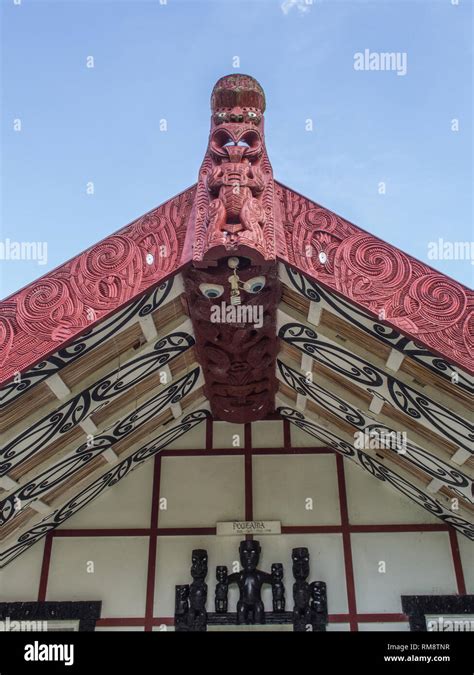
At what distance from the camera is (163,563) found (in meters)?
6.19

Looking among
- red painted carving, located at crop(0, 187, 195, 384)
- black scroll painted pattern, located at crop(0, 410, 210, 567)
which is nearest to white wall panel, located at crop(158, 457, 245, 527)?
black scroll painted pattern, located at crop(0, 410, 210, 567)

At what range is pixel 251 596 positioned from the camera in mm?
5898

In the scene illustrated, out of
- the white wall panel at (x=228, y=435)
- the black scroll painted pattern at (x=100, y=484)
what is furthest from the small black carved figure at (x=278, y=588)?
the black scroll painted pattern at (x=100, y=484)

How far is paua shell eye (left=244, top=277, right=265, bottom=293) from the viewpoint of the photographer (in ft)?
15.6

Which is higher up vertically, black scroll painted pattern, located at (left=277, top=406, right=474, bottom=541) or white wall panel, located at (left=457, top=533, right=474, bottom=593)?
black scroll painted pattern, located at (left=277, top=406, right=474, bottom=541)

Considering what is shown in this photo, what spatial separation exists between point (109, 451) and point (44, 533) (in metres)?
1.04

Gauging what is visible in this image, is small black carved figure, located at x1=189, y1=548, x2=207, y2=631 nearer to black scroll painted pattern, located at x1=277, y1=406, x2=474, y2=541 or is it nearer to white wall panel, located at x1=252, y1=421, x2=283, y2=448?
white wall panel, located at x1=252, y1=421, x2=283, y2=448

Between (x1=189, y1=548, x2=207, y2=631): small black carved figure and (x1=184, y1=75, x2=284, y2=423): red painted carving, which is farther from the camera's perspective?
(x1=189, y1=548, x2=207, y2=631): small black carved figure

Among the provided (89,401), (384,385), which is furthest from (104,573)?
(384,385)

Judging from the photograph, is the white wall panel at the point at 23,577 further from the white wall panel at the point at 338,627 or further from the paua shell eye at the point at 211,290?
the paua shell eye at the point at 211,290

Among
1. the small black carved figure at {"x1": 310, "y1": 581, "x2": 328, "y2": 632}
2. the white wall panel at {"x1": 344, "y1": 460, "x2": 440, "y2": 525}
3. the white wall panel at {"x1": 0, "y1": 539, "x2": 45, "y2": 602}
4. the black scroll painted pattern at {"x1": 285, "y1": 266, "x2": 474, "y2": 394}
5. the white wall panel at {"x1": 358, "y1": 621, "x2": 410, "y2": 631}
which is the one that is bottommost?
the white wall panel at {"x1": 358, "y1": 621, "x2": 410, "y2": 631}

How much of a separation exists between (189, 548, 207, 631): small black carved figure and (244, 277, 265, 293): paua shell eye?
2.60 m

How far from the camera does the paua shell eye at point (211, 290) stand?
4.78 meters

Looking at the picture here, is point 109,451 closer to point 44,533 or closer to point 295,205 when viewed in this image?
point 44,533
